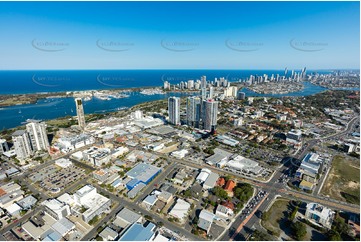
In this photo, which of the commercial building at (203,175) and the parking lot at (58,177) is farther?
the commercial building at (203,175)

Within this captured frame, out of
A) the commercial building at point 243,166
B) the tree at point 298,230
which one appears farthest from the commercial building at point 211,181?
the tree at point 298,230

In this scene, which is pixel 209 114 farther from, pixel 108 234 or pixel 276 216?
pixel 108 234

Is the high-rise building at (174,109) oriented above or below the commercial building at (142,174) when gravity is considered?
above

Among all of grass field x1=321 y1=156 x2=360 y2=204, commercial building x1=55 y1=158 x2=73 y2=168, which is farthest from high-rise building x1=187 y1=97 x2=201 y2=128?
commercial building x1=55 y1=158 x2=73 y2=168

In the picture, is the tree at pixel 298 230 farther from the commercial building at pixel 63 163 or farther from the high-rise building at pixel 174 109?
the high-rise building at pixel 174 109

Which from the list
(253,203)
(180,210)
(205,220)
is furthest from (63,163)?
(253,203)

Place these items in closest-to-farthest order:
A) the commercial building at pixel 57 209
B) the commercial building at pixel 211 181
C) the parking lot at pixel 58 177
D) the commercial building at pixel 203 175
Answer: the commercial building at pixel 57 209, the commercial building at pixel 211 181, the parking lot at pixel 58 177, the commercial building at pixel 203 175

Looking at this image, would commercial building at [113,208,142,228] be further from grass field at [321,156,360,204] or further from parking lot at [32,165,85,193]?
grass field at [321,156,360,204]
